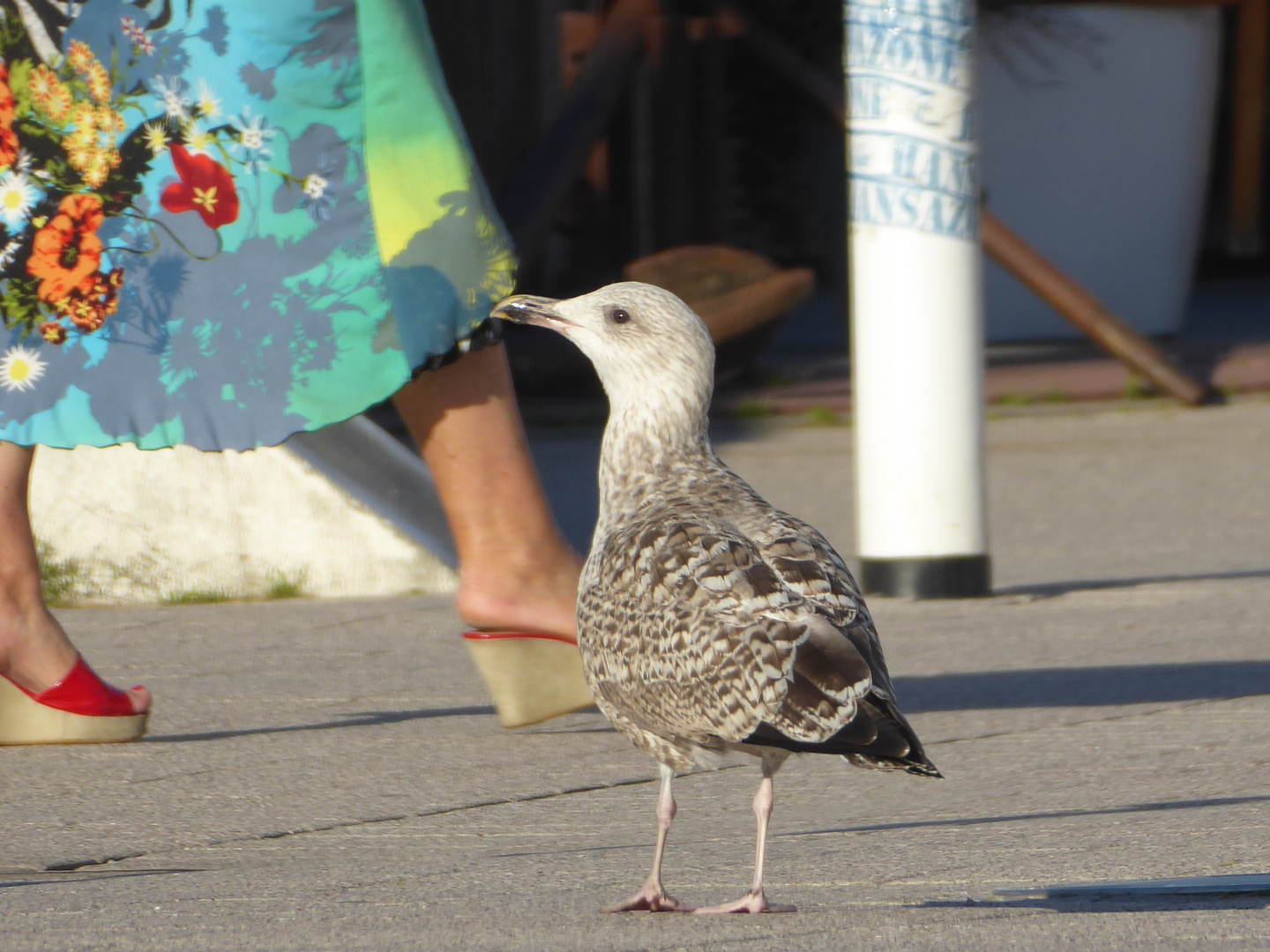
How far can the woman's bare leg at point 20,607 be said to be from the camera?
3.67 m

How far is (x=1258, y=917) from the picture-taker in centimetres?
250

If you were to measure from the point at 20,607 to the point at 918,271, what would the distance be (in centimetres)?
248

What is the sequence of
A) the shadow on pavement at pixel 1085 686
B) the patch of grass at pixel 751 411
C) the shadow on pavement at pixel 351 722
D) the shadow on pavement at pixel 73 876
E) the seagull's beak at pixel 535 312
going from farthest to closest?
the patch of grass at pixel 751 411
the shadow on pavement at pixel 1085 686
the shadow on pavement at pixel 351 722
the seagull's beak at pixel 535 312
the shadow on pavement at pixel 73 876

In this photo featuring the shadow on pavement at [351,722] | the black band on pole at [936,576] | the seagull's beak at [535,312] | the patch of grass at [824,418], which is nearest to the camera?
the seagull's beak at [535,312]

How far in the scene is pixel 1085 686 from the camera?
13.9ft

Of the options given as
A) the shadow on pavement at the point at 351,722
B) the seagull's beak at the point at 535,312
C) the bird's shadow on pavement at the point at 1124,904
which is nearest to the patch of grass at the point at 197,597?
the shadow on pavement at the point at 351,722

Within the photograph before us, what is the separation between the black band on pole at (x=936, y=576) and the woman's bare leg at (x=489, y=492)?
1831mm

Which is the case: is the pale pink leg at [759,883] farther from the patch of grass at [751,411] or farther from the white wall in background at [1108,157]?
the white wall in background at [1108,157]

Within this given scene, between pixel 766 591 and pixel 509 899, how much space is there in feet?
1.84

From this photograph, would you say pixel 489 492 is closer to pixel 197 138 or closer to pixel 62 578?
pixel 197 138

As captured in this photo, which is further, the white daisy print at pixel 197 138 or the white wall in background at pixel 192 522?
the white wall in background at pixel 192 522

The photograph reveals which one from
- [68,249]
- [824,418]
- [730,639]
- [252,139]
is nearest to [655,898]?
[730,639]

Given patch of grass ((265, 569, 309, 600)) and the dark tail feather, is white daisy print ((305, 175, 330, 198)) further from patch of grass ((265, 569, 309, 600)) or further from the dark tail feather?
patch of grass ((265, 569, 309, 600))

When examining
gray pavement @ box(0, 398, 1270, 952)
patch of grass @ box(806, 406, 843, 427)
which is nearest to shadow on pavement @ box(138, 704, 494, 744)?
gray pavement @ box(0, 398, 1270, 952)
